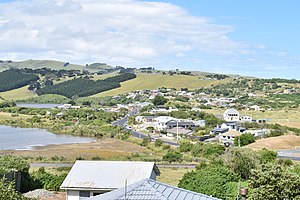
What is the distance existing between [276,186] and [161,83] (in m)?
156

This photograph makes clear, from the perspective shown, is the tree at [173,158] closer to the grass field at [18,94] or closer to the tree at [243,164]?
the tree at [243,164]

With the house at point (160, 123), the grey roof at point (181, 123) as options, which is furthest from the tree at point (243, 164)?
the house at point (160, 123)

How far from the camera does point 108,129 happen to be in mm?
75438

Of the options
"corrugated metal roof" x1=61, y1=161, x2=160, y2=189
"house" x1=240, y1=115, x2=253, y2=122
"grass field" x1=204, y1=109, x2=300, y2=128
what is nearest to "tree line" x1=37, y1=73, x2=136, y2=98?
"grass field" x1=204, y1=109, x2=300, y2=128

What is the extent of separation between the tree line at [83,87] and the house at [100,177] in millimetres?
150498

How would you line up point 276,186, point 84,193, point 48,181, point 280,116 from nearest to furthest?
point 276,186
point 84,193
point 48,181
point 280,116

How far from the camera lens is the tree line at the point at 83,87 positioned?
567ft

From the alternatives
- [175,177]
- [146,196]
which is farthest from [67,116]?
[146,196]

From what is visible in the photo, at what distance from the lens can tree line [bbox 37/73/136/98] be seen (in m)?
173

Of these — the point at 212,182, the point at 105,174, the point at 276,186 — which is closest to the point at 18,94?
the point at 212,182

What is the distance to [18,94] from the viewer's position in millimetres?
185750

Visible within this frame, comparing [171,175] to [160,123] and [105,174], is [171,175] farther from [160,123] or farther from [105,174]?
[160,123]

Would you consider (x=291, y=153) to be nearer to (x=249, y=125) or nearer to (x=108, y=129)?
(x=249, y=125)

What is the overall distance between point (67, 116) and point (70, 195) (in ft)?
267
